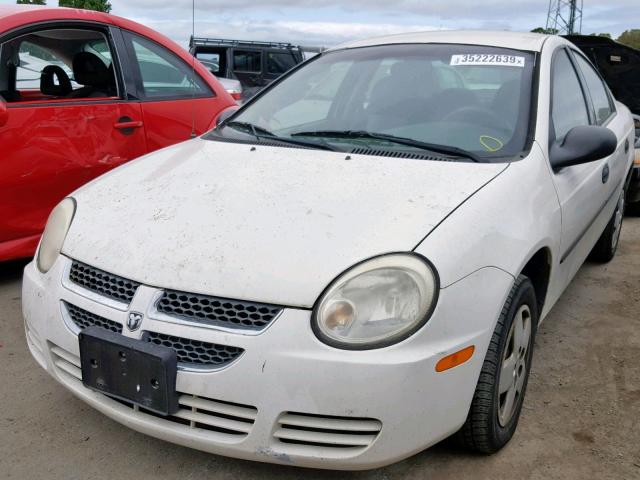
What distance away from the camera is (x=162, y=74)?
4.43 m

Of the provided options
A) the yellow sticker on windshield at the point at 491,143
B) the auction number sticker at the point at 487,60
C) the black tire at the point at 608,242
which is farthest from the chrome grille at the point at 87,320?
the black tire at the point at 608,242

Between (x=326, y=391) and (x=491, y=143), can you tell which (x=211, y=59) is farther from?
(x=326, y=391)

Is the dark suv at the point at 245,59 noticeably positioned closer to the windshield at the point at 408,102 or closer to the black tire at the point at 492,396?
the windshield at the point at 408,102

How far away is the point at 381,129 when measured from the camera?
9.29 feet

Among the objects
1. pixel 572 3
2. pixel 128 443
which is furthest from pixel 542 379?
pixel 572 3

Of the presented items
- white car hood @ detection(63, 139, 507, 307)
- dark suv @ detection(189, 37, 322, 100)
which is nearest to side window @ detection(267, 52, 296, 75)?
dark suv @ detection(189, 37, 322, 100)

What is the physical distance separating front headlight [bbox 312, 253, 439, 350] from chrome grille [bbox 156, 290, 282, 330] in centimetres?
15

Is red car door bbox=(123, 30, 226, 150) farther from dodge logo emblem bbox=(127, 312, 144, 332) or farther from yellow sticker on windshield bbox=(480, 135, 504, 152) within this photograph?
dodge logo emblem bbox=(127, 312, 144, 332)

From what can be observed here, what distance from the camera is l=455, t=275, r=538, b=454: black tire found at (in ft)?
6.87

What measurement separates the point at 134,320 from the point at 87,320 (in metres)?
0.25

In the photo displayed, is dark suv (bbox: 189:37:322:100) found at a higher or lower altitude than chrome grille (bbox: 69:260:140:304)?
lower

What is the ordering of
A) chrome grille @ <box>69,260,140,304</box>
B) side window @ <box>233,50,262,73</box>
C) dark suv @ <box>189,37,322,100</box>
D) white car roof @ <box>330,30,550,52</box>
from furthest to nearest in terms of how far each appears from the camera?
1. side window @ <box>233,50,262,73</box>
2. dark suv @ <box>189,37,322,100</box>
3. white car roof @ <box>330,30,550,52</box>
4. chrome grille @ <box>69,260,140,304</box>

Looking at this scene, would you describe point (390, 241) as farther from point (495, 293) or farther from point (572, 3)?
point (572, 3)

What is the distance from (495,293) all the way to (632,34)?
105ft
